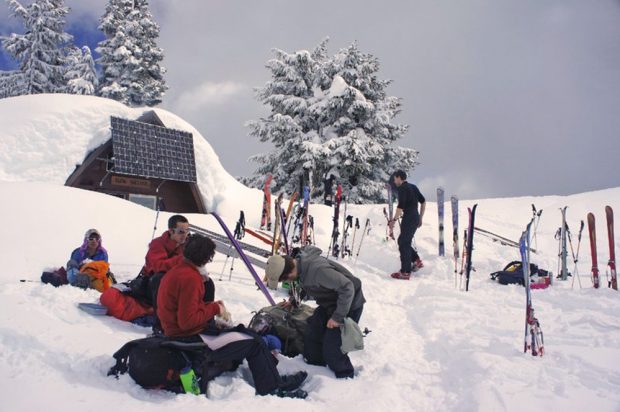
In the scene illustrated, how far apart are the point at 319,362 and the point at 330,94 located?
2356 centimetres

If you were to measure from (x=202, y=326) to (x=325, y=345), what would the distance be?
1.23m

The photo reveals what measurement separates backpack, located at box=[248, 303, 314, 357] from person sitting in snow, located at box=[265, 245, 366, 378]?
0.28 meters

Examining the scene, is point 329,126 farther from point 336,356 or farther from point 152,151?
point 336,356

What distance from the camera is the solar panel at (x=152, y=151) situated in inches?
582

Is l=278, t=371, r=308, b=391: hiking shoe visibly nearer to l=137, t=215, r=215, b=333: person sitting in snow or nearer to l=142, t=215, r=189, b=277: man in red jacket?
l=137, t=215, r=215, b=333: person sitting in snow

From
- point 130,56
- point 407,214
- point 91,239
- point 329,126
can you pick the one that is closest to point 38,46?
point 130,56

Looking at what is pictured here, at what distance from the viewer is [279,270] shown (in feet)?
12.2

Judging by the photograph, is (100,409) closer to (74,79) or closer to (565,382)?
(565,382)

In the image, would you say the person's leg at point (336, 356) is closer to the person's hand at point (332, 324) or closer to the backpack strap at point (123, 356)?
the person's hand at point (332, 324)

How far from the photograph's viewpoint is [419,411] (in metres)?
3.14

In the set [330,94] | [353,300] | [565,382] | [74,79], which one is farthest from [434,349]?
[74,79]

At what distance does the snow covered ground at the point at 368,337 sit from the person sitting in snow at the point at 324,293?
6.8 inches

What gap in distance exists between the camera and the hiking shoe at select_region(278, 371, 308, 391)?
3389 mm

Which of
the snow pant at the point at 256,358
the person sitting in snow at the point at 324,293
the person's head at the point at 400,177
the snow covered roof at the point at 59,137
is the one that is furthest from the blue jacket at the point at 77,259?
the snow covered roof at the point at 59,137
